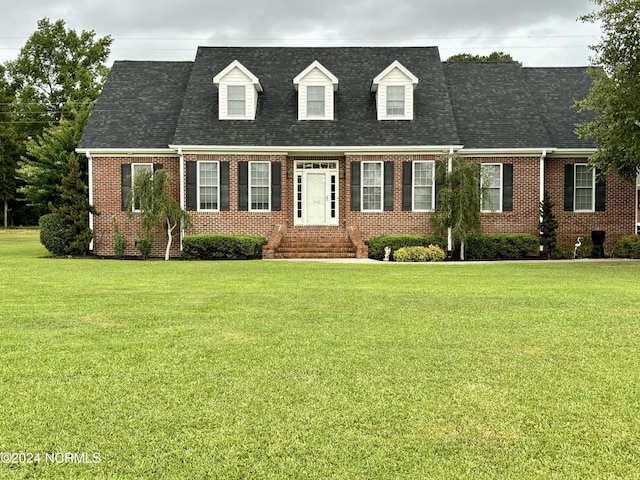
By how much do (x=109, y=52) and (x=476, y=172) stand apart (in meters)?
41.8

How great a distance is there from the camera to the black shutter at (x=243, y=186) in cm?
2080

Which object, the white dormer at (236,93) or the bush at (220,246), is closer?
the bush at (220,246)

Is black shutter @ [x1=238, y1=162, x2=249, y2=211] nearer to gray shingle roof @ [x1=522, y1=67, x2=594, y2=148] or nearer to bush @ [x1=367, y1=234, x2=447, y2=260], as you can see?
bush @ [x1=367, y1=234, x2=447, y2=260]

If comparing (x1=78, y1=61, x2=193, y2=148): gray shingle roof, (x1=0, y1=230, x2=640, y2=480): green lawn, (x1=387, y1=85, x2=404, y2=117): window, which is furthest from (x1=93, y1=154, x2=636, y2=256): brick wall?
(x1=0, y1=230, x2=640, y2=480): green lawn

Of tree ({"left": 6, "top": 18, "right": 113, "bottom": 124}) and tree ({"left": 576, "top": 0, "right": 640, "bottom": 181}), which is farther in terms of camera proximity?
tree ({"left": 6, "top": 18, "right": 113, "bottom": 124})

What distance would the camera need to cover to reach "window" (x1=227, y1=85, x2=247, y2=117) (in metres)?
21.6

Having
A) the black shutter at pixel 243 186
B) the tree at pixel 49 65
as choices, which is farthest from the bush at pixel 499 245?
the tree at pixel 49 65

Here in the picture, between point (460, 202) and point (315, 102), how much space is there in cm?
667

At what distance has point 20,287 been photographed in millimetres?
10570

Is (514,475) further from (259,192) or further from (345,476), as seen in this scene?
(259,192)

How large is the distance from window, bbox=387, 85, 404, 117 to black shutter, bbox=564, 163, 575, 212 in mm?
6411

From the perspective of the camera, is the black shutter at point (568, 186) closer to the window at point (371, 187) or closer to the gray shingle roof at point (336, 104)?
the gray shingle roof at point (336, 104)

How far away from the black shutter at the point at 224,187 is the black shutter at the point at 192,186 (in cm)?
87

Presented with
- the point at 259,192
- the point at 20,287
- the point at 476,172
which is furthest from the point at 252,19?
the point at 20,287
